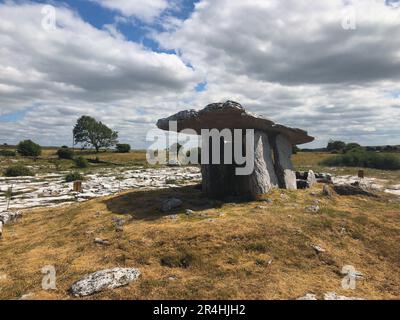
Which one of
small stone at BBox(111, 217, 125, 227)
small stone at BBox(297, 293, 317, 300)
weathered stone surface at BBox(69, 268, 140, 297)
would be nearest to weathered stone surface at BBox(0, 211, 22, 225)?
small stone at BBox(111, 217, 125, 227)

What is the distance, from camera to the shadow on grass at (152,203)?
14.6m

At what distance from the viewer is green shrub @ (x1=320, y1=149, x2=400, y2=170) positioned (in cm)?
4506

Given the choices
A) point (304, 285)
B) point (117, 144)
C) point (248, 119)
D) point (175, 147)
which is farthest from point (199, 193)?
point (117, 144)

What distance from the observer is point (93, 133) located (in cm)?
8831

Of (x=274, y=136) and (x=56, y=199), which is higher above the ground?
(x=274, y=136)

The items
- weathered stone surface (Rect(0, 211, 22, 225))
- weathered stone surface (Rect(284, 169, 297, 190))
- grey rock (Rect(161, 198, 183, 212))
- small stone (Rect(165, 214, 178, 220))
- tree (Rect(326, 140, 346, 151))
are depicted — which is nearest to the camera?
small stone (Rect(165, 214, 178, 220))

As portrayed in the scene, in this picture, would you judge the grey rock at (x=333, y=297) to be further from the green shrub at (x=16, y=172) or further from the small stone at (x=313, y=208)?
the green shrub at (x=16, y=172)

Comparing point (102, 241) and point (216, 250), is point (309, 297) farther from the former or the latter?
point (102, 241)

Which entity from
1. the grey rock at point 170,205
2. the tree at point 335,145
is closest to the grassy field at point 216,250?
the grey rock at point 170,205

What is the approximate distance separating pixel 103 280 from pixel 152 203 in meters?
8.04

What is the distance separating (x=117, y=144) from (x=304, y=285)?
3332 inches

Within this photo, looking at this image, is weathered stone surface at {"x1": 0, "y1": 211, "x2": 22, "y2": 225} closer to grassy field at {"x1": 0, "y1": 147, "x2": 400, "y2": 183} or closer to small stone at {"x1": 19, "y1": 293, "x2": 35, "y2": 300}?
small stone at {"x1": 19, "y1": 293, "x2": 35, "y2": 300}
